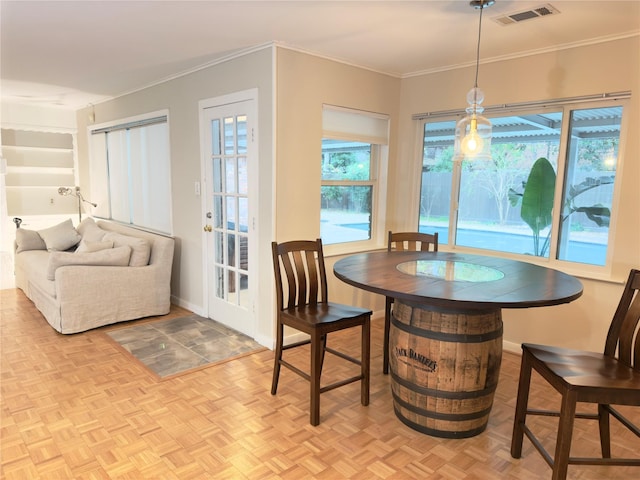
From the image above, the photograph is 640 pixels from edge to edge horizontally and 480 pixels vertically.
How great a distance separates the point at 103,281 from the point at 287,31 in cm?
260

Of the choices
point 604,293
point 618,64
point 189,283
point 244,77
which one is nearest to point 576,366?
point 604,293

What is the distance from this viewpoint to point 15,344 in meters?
3.47

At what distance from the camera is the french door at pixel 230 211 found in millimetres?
3533

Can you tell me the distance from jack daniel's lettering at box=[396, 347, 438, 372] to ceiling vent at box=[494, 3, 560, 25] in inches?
79.7

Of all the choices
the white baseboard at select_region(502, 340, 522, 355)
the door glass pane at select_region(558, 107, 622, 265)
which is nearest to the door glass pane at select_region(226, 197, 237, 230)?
the white baseboard at select_region(502, 340, 522, 355)

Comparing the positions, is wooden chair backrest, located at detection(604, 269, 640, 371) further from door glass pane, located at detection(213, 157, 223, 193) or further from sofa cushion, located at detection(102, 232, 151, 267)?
sofa cushion, located at detection(102, 232, 151, 267)

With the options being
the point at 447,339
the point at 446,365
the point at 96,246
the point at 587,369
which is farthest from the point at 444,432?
the point at 96,246

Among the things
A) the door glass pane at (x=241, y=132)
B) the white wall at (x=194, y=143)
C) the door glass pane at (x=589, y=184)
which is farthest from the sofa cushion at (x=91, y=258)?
the door glass pane at (x=589, y=184)

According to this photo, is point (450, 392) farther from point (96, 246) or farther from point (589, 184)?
point (96, 246)

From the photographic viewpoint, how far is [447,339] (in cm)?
215

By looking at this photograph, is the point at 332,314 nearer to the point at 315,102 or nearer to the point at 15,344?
the point at 315,102

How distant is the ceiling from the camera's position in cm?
250

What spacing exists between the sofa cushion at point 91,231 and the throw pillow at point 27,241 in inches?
18.2

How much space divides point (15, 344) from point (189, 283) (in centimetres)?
150
